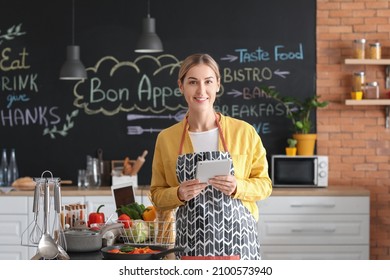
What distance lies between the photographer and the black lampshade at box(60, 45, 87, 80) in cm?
675

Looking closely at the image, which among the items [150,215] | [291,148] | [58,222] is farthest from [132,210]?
[291,148]

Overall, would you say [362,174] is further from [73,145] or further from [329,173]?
[73,145]

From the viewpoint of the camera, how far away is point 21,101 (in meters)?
7.38

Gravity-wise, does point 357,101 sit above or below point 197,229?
above

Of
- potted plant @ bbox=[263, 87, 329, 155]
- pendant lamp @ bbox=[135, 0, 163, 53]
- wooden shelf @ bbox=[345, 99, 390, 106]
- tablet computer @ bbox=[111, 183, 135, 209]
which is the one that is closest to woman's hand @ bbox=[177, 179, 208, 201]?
tablet computer @ bbox=[111, 183, 135, 209]

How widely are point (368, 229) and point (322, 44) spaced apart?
5.70 ft

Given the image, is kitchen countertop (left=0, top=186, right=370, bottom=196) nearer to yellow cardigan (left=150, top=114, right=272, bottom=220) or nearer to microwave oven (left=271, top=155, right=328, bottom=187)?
microwave oven (left=271, top=155, right=328, bottom=187)

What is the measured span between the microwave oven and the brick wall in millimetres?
355

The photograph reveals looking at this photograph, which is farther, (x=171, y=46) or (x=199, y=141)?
(x=171, y=46)

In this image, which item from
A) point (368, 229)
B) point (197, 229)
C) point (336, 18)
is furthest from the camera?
point (336, 18)

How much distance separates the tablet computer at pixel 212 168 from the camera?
329 cm

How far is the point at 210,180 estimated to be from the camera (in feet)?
10.9

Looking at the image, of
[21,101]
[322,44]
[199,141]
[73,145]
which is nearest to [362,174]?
[322,44]

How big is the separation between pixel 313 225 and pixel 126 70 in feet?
7.24
